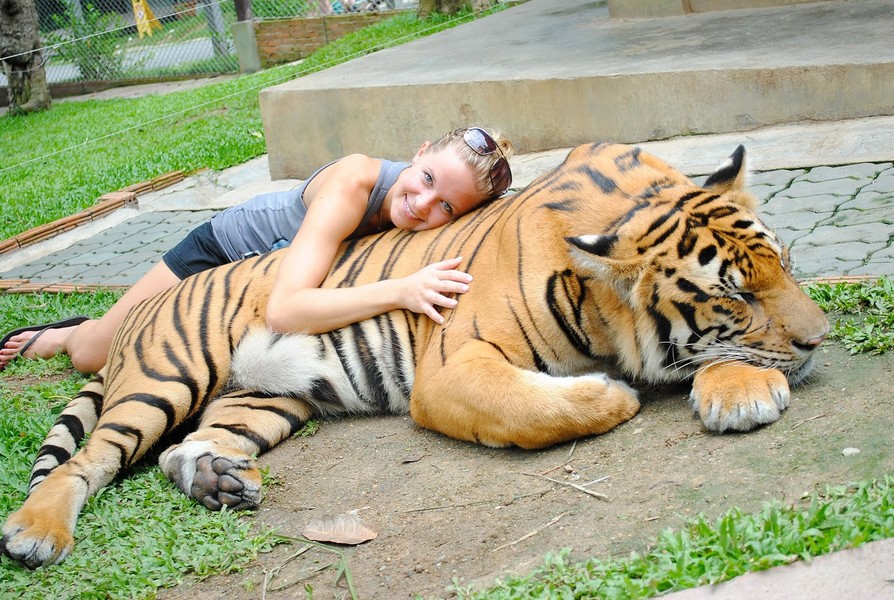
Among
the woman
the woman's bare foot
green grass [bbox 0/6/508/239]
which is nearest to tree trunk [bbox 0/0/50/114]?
green grass [bbox 0/6/508/239]

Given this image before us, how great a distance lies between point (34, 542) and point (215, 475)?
2.02 feet

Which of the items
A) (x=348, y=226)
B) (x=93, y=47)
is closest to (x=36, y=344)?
(x=348, y=226)

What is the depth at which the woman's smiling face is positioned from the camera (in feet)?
13.1

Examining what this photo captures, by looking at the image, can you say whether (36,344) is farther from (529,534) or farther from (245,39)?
(245,39)

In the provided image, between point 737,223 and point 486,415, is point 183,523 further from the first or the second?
point 737,223

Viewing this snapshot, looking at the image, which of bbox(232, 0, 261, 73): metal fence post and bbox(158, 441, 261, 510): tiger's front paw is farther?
bbox(232, 0, 261, 73): metal fence post

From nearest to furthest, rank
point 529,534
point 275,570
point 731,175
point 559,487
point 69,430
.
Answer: point 529,534 < point 275,570 < point 559,487 < point 731,175 < point 69,430

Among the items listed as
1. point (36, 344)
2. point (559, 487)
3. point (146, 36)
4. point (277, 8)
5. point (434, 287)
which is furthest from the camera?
point (146, 36)

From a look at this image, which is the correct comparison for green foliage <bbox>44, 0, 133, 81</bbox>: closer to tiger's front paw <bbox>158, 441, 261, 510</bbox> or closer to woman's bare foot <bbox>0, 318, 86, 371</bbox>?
woman's bare foot <bbox>0, 318, 86, 371</bbox>

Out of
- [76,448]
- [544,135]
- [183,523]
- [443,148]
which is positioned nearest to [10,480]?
[76,448]

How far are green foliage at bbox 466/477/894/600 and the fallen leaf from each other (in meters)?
0.56

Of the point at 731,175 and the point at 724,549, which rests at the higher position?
the point at 731,175

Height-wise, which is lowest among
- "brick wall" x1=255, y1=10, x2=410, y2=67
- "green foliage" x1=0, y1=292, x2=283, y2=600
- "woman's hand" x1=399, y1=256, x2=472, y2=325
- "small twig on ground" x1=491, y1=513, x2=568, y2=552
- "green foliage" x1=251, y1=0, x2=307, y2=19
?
"green foliage" x1=0, y1=292, x2=283, y2=600

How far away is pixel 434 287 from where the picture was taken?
366 cm
